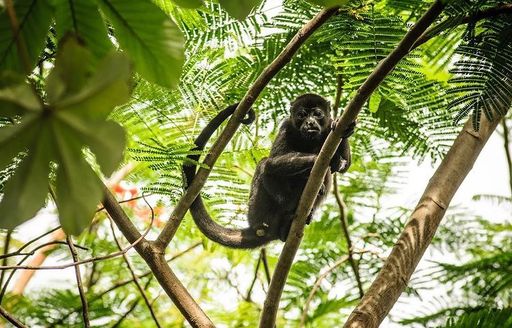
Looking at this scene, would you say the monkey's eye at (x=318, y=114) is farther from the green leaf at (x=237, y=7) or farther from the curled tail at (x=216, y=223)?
the green leaf at (x=237, y=7)

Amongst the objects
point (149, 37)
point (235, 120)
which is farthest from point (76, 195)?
point (235, 120)

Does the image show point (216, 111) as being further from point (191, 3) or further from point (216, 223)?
point (191, 3)

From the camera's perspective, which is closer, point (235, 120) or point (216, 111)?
point (235, 120)

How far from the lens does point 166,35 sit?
3.89 feet

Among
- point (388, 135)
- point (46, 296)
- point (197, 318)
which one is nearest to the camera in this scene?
point (197, 318)

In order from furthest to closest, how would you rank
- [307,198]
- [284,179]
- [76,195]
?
[284,179], [307,198], [76,195]

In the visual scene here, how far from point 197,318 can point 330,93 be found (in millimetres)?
2185

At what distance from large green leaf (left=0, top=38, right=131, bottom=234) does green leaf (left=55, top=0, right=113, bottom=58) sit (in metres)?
0.28

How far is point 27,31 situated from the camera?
1200 mm

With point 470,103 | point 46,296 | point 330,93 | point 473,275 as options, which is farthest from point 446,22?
point 46,296

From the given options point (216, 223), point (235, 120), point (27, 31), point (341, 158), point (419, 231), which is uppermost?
point (341, 158)

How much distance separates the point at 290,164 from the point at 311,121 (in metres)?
0.53

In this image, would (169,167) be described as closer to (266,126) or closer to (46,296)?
(266,126)

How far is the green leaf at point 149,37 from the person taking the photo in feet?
3.82
